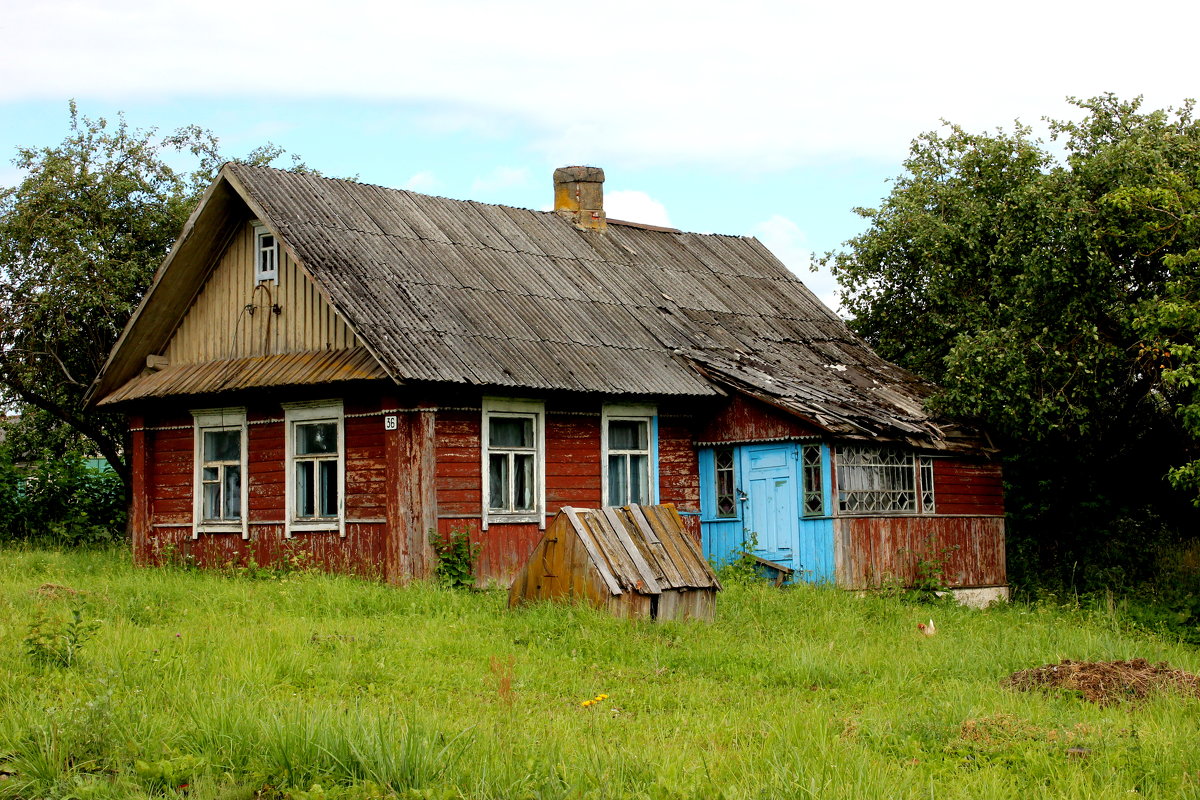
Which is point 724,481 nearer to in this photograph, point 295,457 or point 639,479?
point 639,479

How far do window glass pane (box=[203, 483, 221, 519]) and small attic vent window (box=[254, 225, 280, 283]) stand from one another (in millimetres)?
2865

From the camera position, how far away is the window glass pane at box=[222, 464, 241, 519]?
56.0 ft

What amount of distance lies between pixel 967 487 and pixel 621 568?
8518 millimetres

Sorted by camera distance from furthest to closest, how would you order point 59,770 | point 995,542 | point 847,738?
point 995,542
point 847,738
point 59,770

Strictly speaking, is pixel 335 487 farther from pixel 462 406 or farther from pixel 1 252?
pixel 1 252

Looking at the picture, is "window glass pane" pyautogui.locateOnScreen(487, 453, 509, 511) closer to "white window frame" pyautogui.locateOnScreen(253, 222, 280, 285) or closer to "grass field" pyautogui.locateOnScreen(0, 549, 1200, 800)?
"grass field" pyautogui.locateOnScreen(0, 549, 1200, 800)

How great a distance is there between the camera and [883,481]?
1762cm

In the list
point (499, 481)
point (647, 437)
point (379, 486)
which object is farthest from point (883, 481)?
point (379, 486)

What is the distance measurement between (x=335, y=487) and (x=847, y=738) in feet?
31.6

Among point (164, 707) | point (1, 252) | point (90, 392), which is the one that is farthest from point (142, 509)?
point (164, 707)

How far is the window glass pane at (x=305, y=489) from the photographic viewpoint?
53.4ft

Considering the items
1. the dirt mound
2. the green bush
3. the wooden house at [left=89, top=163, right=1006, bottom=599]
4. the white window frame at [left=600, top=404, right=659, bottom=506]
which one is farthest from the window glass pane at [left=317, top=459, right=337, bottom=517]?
the dirt mound

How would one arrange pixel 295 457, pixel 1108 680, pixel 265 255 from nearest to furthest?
pixel 1108 680
pixel 295 457
pixel 265 255

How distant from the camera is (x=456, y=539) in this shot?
15117mm
